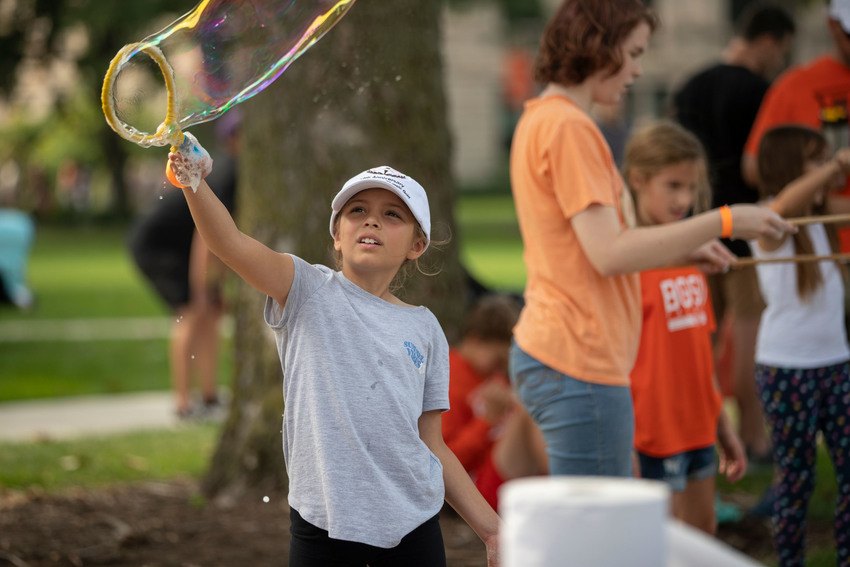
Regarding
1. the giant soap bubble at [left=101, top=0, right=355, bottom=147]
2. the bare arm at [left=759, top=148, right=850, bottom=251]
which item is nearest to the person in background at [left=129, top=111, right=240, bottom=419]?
the bare arm at [left=759, top=148, right=850, bottom=251]

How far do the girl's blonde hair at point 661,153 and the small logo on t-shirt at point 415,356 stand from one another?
1.48 meters

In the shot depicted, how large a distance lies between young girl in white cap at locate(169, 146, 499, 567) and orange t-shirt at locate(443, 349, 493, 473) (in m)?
2.35

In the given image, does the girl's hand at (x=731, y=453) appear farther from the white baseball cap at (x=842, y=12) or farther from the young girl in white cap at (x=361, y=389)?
the white baseball cap at (x=842, y=12)

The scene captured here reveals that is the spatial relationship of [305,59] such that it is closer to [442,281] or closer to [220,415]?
[442,281]

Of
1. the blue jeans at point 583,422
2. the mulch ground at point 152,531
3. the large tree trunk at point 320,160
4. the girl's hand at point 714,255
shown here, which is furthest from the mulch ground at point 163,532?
the girl's hand at point 714,255

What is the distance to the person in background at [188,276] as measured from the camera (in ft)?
27.9

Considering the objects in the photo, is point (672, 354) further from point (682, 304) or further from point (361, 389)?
point (361, 389)

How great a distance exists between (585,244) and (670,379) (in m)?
0.93

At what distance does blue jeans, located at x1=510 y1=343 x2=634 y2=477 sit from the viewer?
348 centimetres

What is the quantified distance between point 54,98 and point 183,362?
25.1 meters

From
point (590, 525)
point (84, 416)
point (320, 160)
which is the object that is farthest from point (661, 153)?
point (84, 416)

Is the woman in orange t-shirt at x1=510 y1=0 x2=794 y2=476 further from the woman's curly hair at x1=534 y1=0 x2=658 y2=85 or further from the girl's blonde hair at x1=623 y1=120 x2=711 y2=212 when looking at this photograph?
the girl's blonde hair at x1=623 y1=120 x2=711 y2=212

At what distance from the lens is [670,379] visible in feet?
13.6

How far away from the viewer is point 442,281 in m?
6.01
